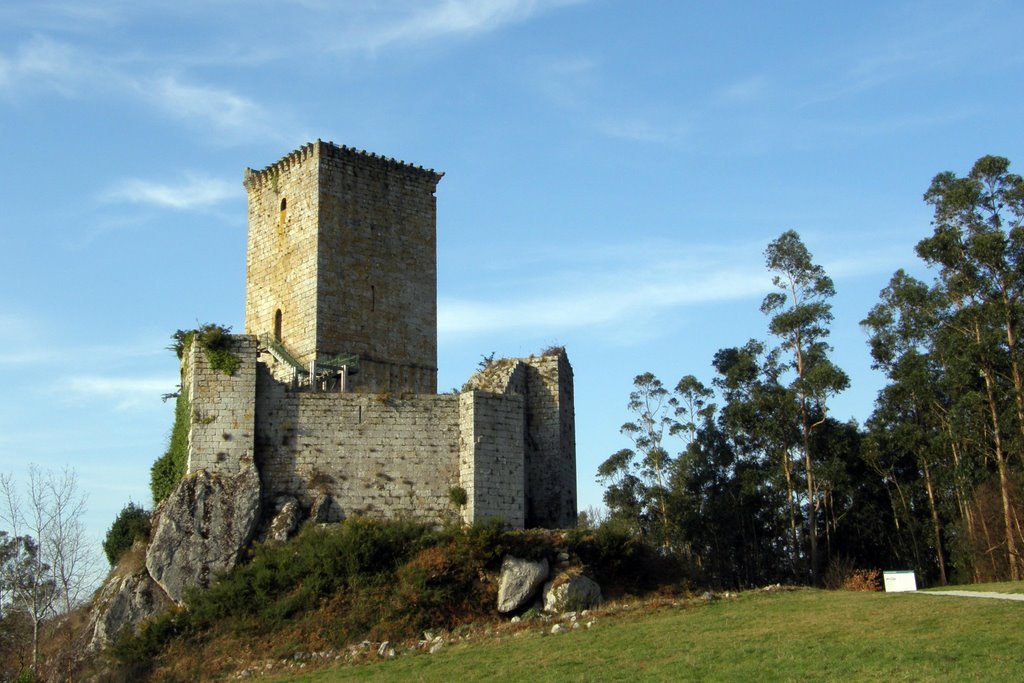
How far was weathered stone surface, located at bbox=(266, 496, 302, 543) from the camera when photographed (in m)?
26.2

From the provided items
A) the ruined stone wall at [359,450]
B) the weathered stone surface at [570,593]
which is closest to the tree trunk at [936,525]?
the weathered stone surface at [570,593]

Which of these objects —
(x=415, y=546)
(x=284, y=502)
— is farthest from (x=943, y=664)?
(x=284, y=502)

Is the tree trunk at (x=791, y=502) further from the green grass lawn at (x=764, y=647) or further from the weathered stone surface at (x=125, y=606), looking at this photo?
the weathered stone surface at (x=125, y=606)

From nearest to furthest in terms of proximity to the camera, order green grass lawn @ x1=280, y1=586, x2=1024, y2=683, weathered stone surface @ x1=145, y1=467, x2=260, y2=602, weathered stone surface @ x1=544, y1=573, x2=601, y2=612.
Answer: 1. green grass lawn @ x1=280, y1=586, x2=1024, y2=683
2. weathered stone surface @ x1=544, y1=573, x2=601, y2=612
3. weathered stone surface @ x1=145, y1=467, x2=260, y2=602

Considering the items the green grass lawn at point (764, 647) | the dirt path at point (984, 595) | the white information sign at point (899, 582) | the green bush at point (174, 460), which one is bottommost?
the green grass lawn at point (764, 647)

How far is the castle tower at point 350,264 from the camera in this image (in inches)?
1225

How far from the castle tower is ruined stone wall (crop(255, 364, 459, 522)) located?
124 inches

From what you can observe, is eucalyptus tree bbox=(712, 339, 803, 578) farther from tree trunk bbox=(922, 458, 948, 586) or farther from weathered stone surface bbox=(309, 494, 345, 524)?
weathered stone surface bbox=(309, 494, 345, 524)

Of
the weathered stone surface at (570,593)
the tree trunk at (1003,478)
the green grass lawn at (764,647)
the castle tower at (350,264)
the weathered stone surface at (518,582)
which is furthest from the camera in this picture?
the tree trunk at (1003,478)

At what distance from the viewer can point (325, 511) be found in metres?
26.7

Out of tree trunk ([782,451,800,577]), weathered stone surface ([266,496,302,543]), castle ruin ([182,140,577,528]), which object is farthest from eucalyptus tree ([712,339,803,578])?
weathered stone surface ([266,496,302,543])

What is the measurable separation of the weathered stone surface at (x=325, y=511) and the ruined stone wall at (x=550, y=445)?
4941 millimetres

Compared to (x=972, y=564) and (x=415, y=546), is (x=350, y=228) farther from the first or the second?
(x=972, y=564)

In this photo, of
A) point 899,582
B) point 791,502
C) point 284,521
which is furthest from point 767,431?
point 284,521
